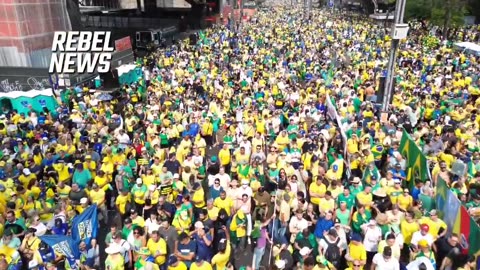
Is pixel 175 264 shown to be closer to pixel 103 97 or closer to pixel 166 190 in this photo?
pixel 166 190

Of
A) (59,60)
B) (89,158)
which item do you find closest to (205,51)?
(59,60)

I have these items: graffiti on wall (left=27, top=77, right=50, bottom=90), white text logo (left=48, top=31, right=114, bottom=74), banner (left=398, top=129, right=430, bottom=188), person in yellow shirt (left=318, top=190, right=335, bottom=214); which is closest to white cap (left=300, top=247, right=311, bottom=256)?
person in yellow shirt (left=318, top=190, right=335, bottom=214)

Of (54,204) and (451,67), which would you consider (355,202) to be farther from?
(451,67)

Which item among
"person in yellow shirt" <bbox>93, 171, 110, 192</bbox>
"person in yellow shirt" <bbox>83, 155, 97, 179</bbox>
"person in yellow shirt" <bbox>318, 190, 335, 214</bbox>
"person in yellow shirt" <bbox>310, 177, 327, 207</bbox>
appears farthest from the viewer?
"person in yellow shirt" <bbox>83, 155, 97, 179</bbox>

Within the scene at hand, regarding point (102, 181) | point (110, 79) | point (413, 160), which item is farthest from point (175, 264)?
point (110, 79)

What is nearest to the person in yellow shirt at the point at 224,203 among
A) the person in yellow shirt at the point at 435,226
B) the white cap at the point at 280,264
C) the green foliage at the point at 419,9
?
the white cap at the point at 280,264

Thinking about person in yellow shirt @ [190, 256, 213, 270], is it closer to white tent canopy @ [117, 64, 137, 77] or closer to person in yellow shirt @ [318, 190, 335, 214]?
person in yellow shirt @ [318, 190, 335, 214]
